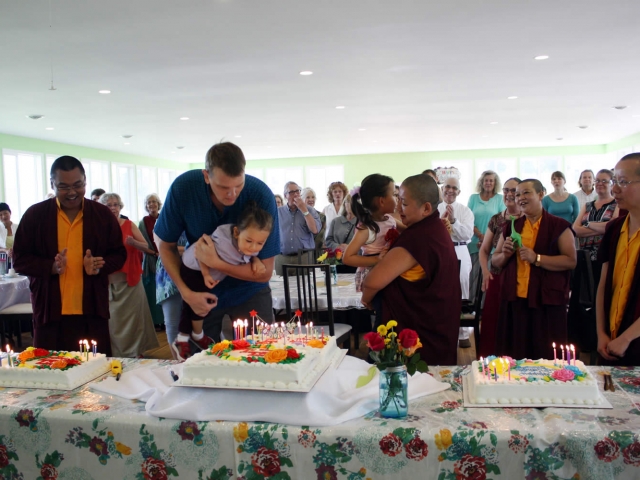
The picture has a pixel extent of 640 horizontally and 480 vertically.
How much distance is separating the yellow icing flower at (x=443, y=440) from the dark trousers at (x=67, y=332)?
1696mm

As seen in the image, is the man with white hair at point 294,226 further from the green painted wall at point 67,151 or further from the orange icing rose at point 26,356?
the green painted wall at point 67,151

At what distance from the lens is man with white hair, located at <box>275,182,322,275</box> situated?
5.69 metres

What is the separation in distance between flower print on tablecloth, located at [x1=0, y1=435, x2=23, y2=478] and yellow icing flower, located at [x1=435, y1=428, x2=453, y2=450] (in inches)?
47.0

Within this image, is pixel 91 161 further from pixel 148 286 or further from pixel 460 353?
pixel 460 353

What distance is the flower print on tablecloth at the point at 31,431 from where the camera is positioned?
1608mm

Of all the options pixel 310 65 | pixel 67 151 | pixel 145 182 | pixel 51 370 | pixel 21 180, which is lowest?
→ pixel 51 370

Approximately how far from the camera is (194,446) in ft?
4.93

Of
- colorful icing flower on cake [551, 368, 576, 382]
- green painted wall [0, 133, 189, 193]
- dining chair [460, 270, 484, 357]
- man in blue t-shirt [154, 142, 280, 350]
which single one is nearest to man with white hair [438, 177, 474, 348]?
dining chair [460, 270, 484, 357]

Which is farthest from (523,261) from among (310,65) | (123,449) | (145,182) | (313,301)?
(145,182)

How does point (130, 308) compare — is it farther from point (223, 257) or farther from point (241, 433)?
point (241, 433)

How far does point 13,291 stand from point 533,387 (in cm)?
446

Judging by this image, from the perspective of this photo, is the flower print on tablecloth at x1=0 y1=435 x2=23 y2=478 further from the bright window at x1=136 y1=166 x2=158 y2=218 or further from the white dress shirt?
the bright window at x1=136 y1=166 x2=158 y2=218

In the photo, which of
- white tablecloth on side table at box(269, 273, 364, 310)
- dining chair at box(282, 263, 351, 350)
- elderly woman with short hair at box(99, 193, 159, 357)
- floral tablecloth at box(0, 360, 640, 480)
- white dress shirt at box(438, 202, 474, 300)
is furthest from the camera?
white dress shirt at box(438, 202, 474, 300)

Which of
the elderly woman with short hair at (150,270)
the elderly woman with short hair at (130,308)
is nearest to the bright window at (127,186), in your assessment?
the elderly woman with short hair at (150,270)
